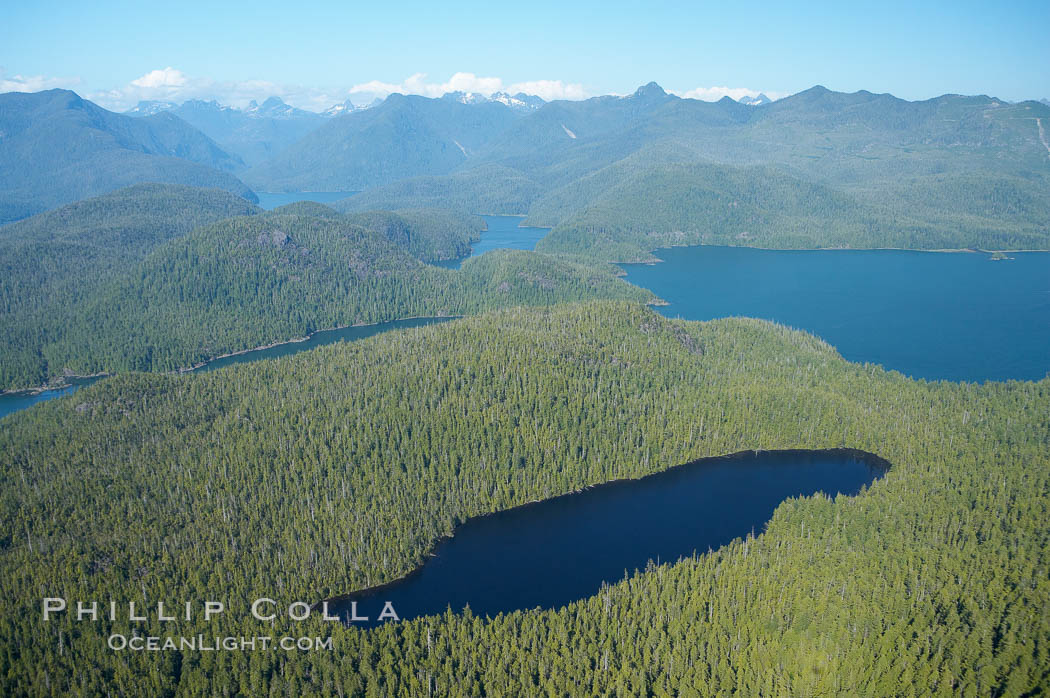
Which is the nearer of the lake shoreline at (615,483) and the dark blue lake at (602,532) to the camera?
the dark blue lake at (602,532)

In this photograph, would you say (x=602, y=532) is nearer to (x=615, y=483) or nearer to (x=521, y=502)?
(x=521, y=502)

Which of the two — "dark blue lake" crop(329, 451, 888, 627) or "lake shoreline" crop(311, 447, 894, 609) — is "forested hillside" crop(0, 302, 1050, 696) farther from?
"dark blue lake" crop(329, 451, 888, 627)

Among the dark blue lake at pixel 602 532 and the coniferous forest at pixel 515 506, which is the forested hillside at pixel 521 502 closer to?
the coniferous forest at pixel 515 506

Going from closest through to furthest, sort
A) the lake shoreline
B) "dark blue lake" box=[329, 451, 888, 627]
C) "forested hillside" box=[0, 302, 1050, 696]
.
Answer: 1. "forested hillside" box=[0, 302, 1050, 696]
2. "dark blue lake" box=[329, 451, 888, 627]
3. the lake shoreline

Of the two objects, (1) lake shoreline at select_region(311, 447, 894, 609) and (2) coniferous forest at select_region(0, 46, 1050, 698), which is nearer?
(2) coniferous forest at select_region(0, 46, 1050, 698)

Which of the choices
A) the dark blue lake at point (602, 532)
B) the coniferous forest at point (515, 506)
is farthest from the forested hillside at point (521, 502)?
the dark blue lake at point (602, 532)

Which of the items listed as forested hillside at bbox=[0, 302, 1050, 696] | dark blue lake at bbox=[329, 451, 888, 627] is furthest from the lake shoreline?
forested hillside at bbox=[0, 302, 1050, 696]

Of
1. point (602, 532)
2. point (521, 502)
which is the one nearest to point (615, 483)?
point (602, 532)
